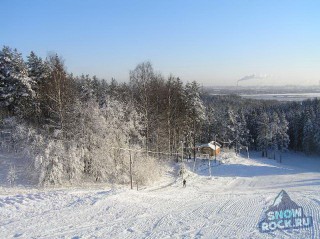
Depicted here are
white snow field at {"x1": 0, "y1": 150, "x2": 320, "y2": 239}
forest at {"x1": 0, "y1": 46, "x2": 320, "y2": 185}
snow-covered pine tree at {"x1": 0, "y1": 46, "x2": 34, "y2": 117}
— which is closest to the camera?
white snow field at {"x1": 0, "y1": 150, "x2": 320, "y2": 239}

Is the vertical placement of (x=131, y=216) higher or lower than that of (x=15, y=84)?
lower

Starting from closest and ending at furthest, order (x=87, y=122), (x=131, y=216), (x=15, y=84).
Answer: (x=131, y=216) < (x=87, y=122) < (x=15, y=84)

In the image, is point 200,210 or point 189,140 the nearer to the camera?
point 200,210

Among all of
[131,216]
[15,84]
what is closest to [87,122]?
[15,84]

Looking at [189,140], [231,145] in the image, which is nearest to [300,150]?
[231,145]

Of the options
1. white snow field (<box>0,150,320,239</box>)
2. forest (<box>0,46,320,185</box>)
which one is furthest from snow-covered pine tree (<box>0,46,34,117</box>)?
white snow field (<box>0,150,320,239</box>)

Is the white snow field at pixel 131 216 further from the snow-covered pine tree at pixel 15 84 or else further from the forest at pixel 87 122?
the snow-covered pine tree at pixel 15 84

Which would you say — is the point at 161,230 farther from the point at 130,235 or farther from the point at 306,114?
the point at 306,114

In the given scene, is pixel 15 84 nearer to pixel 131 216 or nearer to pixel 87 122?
pixel 87 122

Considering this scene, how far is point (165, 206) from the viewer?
2036 cm

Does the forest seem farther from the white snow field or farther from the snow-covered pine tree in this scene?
the white snow field

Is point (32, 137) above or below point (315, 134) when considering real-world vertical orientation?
above

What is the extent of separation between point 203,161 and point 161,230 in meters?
35.3

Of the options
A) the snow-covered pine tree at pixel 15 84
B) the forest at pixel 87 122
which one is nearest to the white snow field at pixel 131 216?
the forest at pixel 87 122
